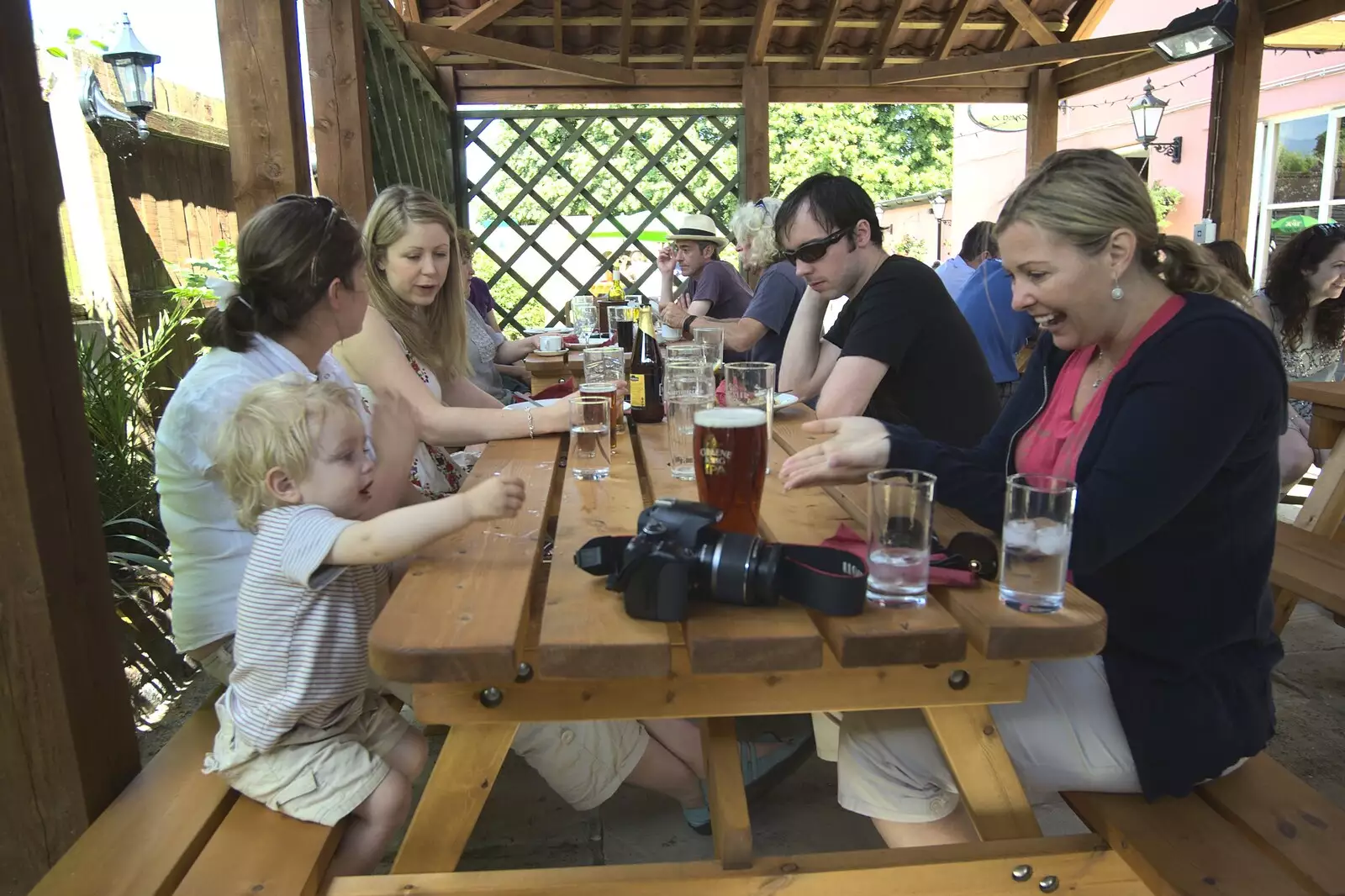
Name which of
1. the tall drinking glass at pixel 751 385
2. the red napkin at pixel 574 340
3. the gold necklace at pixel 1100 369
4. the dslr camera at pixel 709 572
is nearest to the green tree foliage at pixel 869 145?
the red napkin at pixel 574 340

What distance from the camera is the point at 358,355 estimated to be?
1.96 meters

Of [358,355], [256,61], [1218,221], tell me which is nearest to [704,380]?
[358,355]

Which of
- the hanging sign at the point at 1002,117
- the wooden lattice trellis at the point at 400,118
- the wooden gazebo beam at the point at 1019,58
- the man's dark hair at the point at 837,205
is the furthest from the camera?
the hanging sign at the point at 1002,117

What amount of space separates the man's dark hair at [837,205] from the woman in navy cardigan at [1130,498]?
32.1 inches

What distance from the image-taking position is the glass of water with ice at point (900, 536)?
0.92 metres

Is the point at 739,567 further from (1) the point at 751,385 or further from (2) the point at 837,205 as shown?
(2) the point at 837,205

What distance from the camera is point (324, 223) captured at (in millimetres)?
1605

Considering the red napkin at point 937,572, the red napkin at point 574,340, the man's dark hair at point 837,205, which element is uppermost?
the man's dark hair at point 837,205

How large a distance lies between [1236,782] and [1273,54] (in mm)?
9282

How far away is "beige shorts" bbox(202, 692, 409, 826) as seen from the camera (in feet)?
3.84

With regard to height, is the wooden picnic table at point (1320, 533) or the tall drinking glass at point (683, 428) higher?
the tall drinking glass at point (683, 428)

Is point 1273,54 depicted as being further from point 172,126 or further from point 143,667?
point 143,667

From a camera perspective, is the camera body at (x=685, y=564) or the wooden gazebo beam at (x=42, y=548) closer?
the camera body at (x=685, y=564)

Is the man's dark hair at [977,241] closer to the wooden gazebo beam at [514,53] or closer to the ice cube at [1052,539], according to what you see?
the wooden gazebo beam at [514,53]
